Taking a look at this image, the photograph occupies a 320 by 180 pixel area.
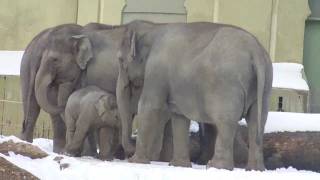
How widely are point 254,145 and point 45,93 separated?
9.04 ft

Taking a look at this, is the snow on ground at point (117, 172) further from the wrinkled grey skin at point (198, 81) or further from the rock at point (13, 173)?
the wrinkled grey skin at point (198, 81)

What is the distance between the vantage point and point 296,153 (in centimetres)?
789

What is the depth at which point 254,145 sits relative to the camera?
694 centimetres

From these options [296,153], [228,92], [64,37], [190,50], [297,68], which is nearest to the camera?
[228,92]

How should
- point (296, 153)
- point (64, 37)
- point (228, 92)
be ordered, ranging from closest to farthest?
1. point (228, 92)
2. point (296, 153)
3. point (64, 37)

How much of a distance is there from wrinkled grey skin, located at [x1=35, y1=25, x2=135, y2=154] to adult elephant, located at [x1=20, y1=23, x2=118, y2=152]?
0.02 metres

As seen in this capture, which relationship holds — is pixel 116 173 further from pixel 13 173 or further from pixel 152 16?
pixel 152 16

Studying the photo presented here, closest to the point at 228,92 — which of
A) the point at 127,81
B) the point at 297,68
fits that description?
the point at 127,81

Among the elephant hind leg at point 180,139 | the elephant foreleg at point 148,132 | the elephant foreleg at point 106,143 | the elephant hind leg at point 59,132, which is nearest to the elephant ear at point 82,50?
the elephant hind leg at point 59,132

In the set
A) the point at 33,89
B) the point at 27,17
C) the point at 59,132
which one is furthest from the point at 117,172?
the point at 27,17

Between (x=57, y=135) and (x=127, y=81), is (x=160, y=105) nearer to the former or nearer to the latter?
(x=127, y=81)

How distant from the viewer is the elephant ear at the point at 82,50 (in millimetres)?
8359

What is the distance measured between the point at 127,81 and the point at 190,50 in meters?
0.94

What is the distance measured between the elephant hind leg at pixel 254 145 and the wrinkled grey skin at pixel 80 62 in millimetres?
1893
